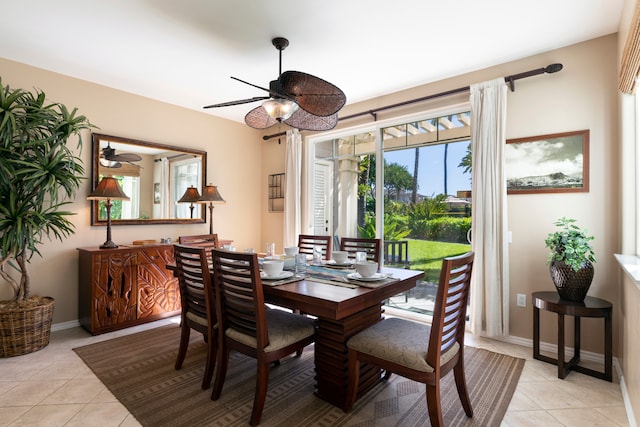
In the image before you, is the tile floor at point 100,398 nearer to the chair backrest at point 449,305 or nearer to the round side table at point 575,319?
the round side table at point 575,319

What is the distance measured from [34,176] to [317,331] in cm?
261

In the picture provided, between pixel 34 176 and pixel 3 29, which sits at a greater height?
pixel 3 29

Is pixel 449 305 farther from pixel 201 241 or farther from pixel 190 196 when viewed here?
pixel 190 196

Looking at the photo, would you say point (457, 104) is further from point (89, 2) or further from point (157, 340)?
point (157, 340)

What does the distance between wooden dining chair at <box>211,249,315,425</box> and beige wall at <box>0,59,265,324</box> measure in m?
2.42

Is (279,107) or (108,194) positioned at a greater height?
(279,107)

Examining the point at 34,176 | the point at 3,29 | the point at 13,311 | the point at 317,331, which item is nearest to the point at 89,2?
the point at 3,29

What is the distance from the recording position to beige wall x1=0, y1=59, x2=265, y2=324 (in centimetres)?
332

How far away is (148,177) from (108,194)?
0.70 metres

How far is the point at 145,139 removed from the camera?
4039mm

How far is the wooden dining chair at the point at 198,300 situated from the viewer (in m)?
2.19

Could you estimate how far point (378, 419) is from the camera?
1.92m

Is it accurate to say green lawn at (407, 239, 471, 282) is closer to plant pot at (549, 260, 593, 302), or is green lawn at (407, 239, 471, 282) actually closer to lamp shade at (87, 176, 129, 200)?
plant pot at (549, 260, 593, 302)

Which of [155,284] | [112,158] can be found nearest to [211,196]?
[112,158]
